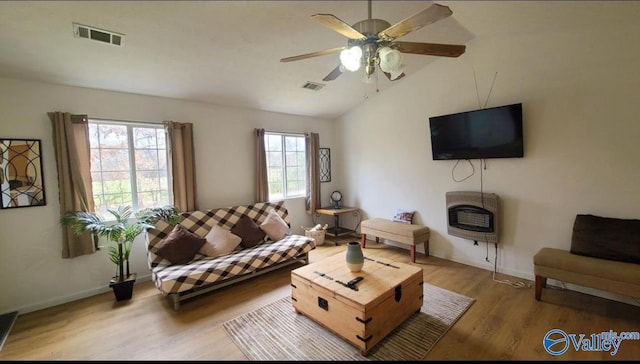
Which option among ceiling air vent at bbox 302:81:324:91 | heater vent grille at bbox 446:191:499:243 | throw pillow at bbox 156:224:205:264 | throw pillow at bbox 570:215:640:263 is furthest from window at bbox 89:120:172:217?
throw pillow at bbox 570:215:640:263

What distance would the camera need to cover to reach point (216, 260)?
320 cm

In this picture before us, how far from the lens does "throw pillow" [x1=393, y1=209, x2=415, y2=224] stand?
434cm

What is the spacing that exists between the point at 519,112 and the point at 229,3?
3.27 m

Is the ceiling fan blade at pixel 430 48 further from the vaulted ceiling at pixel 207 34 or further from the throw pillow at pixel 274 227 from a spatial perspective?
the throw pillow at pixel 274 227

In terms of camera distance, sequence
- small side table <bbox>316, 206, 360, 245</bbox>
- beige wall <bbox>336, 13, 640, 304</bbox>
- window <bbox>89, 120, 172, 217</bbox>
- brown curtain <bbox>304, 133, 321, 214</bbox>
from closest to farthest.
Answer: beige wall <bbox>336, 13, 640, 304</bbox>
window <bbox>89, 120, 172, 217</bbox>
small side table <bbox>316, 206, 360, 245</bbox>
brown curtain <bbox>304, 133, 321, 214</bbox>

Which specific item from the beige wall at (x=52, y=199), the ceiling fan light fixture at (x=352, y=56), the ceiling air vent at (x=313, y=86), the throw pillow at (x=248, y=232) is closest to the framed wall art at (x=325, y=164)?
the ceiling air vent at (x=313, y=86)

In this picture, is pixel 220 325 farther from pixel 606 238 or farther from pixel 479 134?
pixel 606 238

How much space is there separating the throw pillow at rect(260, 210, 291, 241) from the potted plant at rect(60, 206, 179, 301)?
1.20 meters

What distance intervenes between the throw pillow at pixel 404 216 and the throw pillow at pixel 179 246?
3.02 m

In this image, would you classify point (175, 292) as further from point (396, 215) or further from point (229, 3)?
point (396, 215)

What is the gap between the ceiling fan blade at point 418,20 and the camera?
5.34 feet

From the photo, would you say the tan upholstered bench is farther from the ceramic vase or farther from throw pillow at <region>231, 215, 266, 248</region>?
throw pillow at <region>231, 215, 266, 248</region>

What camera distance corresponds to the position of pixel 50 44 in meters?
2.35

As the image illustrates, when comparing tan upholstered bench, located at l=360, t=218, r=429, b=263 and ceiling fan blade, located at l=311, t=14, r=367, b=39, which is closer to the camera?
ceiling fan blade, located at l=311, t=14, r=367, b=39
